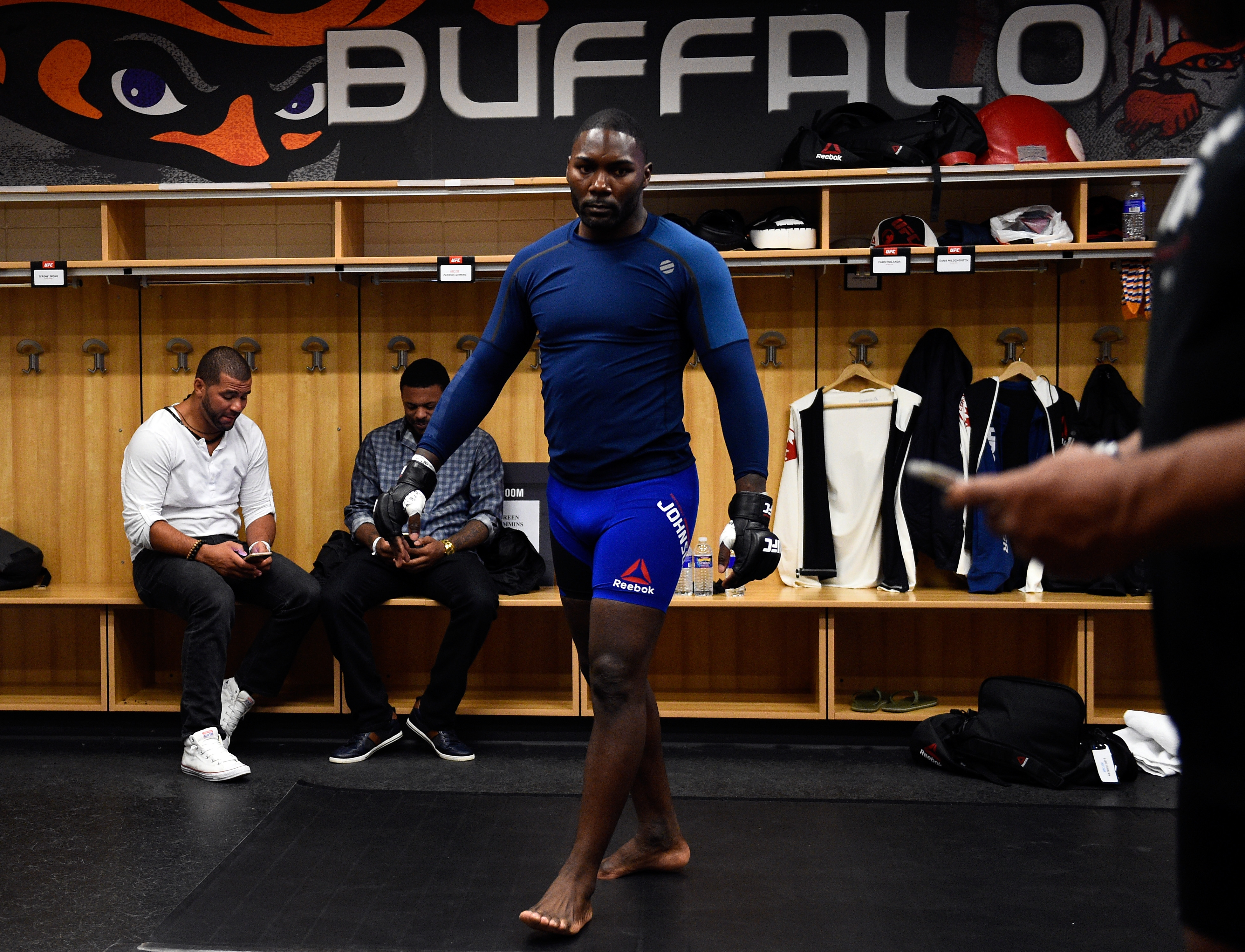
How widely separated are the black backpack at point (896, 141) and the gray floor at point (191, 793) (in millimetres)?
2022

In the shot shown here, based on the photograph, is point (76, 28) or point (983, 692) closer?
point (983, 692)

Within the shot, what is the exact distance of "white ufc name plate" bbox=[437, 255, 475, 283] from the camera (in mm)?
3916

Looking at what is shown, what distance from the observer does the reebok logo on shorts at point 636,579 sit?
2.15 metres

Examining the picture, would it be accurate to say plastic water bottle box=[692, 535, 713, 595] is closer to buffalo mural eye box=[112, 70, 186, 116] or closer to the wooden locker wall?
the wooden locker wall

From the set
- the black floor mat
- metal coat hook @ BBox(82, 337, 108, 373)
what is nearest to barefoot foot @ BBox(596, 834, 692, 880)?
the black floor mat

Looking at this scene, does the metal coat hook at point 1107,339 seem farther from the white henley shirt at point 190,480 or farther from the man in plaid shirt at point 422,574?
the white henley shirt at point 190,480

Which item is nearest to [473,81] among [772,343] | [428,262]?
[428,262]

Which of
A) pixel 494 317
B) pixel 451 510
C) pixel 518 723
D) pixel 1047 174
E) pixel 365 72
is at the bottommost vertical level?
pixel 518 723

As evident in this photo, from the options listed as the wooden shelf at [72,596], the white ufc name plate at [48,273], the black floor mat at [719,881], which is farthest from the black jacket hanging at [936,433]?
the white ufc name plate at [48,273]

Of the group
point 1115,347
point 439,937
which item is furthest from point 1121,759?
point 439,937

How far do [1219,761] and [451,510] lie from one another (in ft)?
11.2

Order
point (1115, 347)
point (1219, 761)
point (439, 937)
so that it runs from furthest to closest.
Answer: point (1115, 347) < point (439, 937) < point (1219, 761)

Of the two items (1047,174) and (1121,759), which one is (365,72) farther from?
(1121,759)

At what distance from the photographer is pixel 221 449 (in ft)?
12.8
